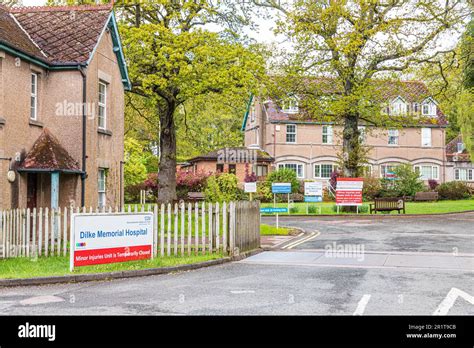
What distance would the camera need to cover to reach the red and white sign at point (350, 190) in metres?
34.3

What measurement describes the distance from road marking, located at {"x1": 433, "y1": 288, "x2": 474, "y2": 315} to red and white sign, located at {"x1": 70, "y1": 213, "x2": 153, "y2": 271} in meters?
7.20

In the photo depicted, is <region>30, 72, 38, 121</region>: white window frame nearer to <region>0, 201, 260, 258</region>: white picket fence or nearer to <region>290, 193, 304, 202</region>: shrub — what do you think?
<region>0, 201, 260, 258</region>: white picket fence

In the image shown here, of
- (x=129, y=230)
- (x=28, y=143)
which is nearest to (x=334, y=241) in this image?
(x=129, y=230)

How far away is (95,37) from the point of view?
21.4 metres

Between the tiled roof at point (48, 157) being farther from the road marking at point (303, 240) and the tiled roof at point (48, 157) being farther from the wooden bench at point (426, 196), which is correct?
the wooden bench at point (426, 196)

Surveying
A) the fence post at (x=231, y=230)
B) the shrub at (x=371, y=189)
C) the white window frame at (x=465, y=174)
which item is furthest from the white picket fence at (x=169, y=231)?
the white window frame at (x=465, y=174)

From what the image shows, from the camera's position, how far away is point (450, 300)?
9.84 metres

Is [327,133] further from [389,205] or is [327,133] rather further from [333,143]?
[389,205]

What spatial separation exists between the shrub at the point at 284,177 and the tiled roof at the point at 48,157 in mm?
31337

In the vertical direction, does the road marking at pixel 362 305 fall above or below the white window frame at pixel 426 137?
below

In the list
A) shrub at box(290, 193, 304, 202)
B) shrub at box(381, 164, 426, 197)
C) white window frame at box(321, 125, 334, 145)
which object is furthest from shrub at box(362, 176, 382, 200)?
white window frame at box(321, 125, 334, 145)

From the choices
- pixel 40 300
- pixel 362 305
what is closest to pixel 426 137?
pixel 362 305

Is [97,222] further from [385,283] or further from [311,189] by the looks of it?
[311,189]
